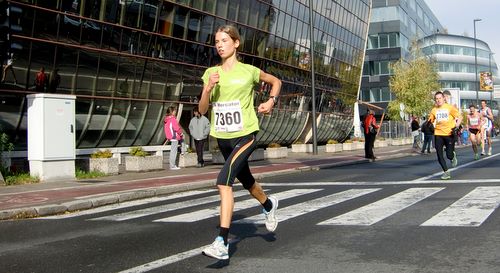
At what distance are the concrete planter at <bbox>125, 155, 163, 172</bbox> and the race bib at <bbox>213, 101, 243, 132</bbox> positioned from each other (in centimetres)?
1116

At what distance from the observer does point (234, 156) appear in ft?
16.0

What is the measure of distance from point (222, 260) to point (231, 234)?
129 centimetres

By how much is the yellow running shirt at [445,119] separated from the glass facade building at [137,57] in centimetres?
1243

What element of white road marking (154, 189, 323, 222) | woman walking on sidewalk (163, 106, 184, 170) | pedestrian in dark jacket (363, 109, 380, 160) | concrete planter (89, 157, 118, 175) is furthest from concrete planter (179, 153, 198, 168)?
white road marking (154, 189, 323, 222)

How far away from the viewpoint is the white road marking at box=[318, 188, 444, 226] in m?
6.66

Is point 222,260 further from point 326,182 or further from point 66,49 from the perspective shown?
point 66,49

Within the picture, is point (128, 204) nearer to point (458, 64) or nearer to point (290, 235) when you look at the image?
point (290, 235)

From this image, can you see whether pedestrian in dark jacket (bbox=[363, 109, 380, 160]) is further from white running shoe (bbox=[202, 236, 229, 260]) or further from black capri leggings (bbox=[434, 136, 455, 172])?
white running shoe (bbox=[202, 236, 229, 260])

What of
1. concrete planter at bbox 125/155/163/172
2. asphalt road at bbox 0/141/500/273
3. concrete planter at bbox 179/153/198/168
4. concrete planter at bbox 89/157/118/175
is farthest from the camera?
concrete planter at bbox 179/153/198/168

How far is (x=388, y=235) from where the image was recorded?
571 centimetres

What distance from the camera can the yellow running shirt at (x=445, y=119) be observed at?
11594 mm

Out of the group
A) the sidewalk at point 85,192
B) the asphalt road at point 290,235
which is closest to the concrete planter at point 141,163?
the sidewalk at point 85,192

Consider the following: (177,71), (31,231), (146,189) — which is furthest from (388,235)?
(177,71)

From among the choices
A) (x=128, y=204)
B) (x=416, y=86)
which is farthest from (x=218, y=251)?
(x=416, y=86)
